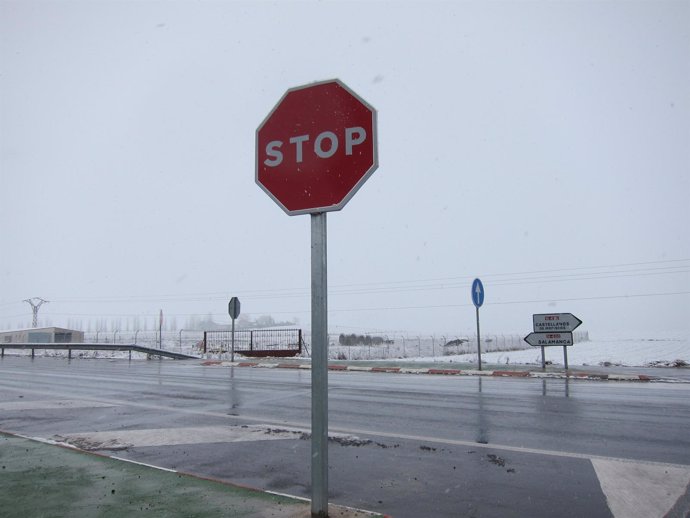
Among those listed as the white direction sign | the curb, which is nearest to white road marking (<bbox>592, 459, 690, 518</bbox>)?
the curb

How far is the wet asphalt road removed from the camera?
14.3ft

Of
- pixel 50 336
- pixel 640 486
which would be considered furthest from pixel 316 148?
pixel 50 336

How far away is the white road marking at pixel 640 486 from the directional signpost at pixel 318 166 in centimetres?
248

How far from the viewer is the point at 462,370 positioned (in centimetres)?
1641

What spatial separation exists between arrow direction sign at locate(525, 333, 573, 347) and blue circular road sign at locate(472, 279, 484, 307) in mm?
1916

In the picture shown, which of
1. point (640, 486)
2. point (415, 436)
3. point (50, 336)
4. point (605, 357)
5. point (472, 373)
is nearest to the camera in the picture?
point (640, 486)

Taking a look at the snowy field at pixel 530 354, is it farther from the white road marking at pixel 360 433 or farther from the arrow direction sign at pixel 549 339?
the white road marking at pixel 360 433

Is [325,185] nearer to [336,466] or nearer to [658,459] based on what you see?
[336,466]

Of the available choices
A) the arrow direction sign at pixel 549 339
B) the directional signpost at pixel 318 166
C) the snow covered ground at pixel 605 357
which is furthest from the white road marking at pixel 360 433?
the snow covered ground at pixel 605 357

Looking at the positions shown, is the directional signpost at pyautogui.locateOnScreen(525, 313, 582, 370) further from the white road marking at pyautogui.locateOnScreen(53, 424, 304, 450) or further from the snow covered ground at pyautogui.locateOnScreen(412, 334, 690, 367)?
the white road marking at pyautogui.locateOnScreen(53, 424, 304, 450)

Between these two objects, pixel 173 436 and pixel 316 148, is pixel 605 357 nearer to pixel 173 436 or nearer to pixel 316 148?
pixel 173 436

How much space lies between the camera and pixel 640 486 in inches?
175

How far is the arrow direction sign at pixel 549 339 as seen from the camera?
51.7ft

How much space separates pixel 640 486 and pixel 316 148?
403 centimetres
